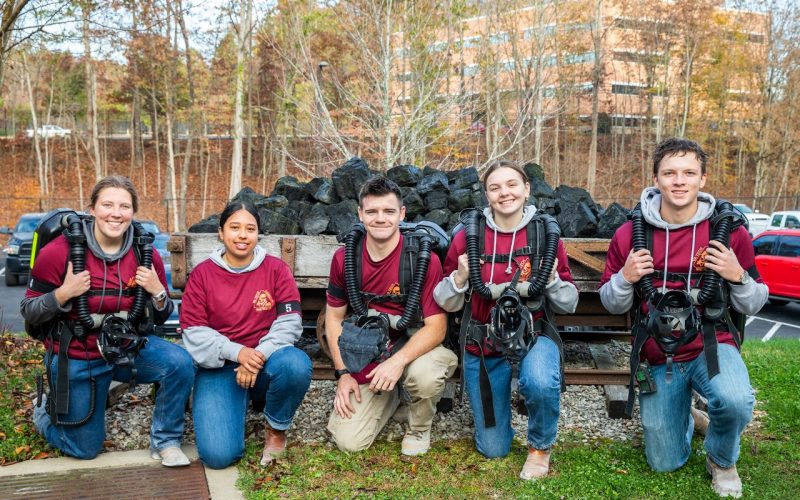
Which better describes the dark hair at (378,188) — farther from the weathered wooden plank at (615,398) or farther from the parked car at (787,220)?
the parked car at (787,220)

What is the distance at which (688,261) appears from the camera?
12.3ft

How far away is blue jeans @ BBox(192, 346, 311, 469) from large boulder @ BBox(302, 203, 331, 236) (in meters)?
1.75

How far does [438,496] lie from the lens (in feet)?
12.0

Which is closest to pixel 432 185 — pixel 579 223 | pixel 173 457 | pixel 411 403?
pixel 579 223

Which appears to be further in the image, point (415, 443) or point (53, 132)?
point (53, 132)

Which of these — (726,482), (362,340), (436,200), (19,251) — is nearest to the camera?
(726,482)

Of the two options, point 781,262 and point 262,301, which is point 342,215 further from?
point 781,262

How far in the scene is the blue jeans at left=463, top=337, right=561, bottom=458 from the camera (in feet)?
12.5

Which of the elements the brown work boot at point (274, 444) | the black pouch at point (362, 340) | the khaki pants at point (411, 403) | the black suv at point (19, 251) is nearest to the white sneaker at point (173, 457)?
the brown work boot at point (274, 444)

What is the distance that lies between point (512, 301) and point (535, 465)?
38.2 inches

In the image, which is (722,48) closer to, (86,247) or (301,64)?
(301,64)

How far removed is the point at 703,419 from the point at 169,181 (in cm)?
2594

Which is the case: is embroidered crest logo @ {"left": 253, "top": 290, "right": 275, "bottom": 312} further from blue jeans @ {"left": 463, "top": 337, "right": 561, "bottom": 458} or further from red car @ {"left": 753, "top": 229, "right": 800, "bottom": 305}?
red car @ {"left": 753, "top": 229, "right": 800, "bottom": 305}

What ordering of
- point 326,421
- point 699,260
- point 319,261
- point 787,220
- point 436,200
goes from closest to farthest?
point 699,260 < point 326,421 < point 319,261 < point 436,200 < point 787,220
